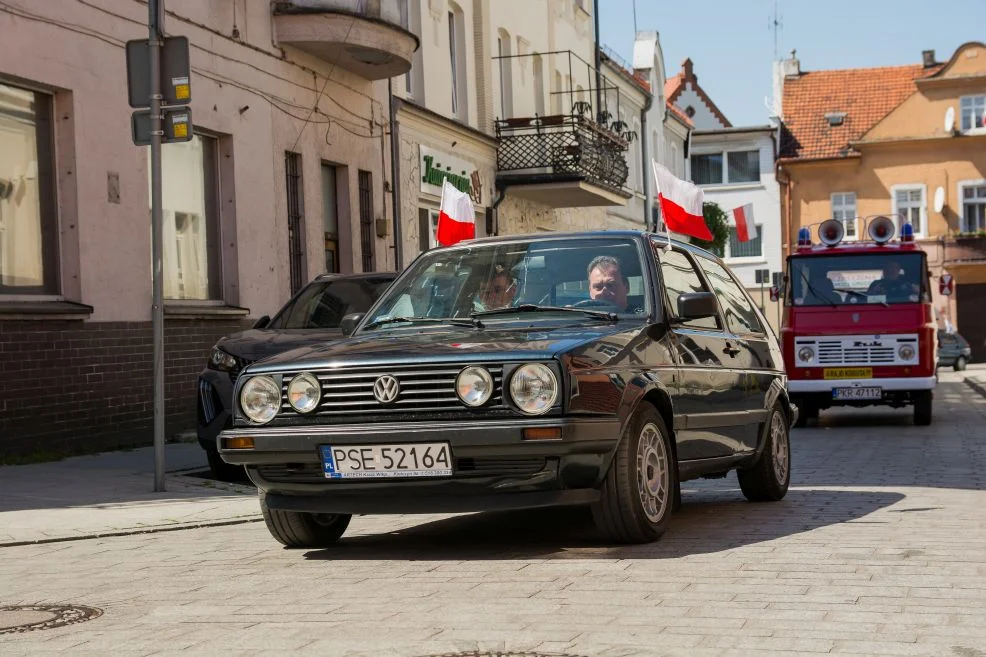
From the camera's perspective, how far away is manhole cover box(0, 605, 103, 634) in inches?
239

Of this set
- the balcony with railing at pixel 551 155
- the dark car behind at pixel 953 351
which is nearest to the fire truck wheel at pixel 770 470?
the balcony with railing at pixel 551 155

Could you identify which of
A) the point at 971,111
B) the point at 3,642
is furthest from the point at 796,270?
the point at 971,111

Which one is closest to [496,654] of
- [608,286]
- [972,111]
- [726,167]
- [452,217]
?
[608,286]

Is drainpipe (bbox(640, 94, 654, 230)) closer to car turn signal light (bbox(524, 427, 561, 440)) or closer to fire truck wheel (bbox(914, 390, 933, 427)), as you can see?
fire truck wheel (bbox(914, 390, 933, 427))

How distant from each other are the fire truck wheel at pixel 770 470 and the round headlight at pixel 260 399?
3.49 metres

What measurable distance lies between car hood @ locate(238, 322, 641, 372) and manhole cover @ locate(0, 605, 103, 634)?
159cm

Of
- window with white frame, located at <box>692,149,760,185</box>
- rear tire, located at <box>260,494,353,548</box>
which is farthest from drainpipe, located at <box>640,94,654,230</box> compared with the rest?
rear tire, located at <box>260,494,353,548</box>

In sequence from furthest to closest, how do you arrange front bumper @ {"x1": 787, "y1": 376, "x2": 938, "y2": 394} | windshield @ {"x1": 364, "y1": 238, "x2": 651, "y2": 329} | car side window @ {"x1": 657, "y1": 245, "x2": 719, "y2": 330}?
1. front bumper @ {"x1": 787, "y1": 376, "x2": 938, "y2": 394}
2. car side window @ {"x1": 657, "y1": 245, "x2": 719, "y2": 330}
3. windshield @ {"x1": 364, "y1": 238, "x2": 651, "y2": 329}

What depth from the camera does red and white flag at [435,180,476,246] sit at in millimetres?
17047

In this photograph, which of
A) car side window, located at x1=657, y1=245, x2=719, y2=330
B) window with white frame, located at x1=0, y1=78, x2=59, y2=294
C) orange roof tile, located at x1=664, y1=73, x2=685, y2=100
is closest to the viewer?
car side window, located at x1=657, y1=245, x2=719, y2=330

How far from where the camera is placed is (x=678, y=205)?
12977mm

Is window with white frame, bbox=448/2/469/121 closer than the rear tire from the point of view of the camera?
No

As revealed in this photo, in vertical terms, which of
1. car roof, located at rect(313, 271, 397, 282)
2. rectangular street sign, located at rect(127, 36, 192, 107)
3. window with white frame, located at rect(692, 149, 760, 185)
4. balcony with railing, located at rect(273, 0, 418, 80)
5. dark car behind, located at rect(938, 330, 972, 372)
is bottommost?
dark car behind, located at rect(938, 330, 972, 372)

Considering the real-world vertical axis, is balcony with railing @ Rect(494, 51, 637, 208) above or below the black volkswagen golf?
above
